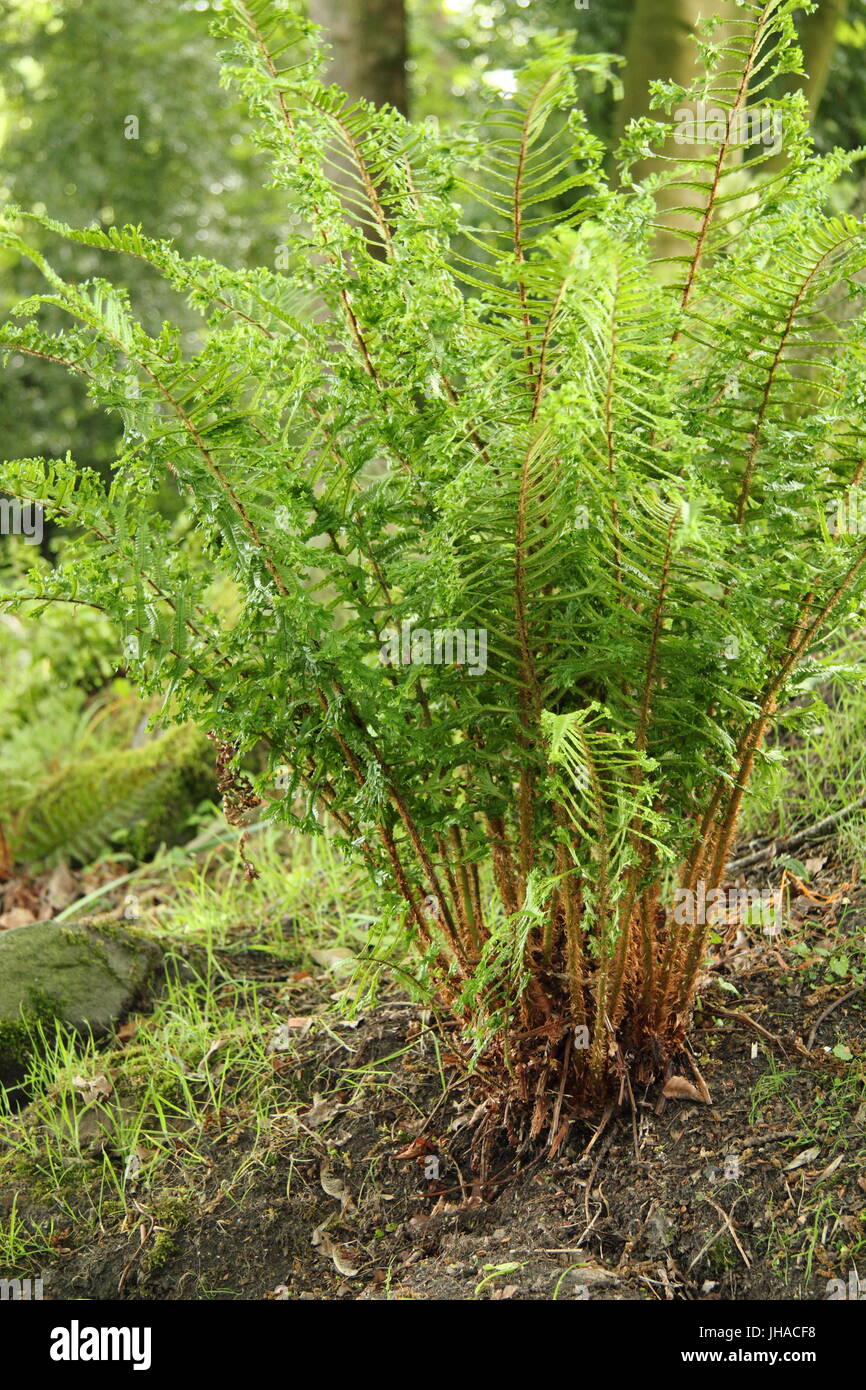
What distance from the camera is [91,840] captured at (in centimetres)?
463

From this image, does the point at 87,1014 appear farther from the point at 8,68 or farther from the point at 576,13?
the point at 8,68

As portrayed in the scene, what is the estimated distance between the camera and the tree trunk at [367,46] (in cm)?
465

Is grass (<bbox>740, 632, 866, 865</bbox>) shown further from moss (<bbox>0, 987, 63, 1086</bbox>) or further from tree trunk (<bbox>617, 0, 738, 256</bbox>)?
tree trunk (<bbox>617, 0, 738, 256</bbox>)

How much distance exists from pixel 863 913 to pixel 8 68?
7992 millimetres

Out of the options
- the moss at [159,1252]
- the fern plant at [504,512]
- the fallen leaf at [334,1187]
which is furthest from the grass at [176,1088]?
the fern plant at [504,512]

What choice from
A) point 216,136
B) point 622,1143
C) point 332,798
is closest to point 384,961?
point 332,798

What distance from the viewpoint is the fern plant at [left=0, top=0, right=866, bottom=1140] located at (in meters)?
1.69

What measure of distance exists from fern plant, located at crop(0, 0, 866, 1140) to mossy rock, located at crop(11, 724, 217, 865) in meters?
2.55

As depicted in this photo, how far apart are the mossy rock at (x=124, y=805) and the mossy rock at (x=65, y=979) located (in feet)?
4.58

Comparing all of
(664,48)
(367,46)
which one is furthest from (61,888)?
(664,48)

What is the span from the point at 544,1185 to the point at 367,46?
4.39 meters

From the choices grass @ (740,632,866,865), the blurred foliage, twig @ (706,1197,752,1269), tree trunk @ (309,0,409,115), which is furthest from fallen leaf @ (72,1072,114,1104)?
the blurred foliage

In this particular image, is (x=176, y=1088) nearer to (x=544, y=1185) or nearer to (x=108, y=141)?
(x=544, y=1185)

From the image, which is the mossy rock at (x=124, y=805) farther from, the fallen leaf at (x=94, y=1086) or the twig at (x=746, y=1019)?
the twig at (x=746, y=1019)
